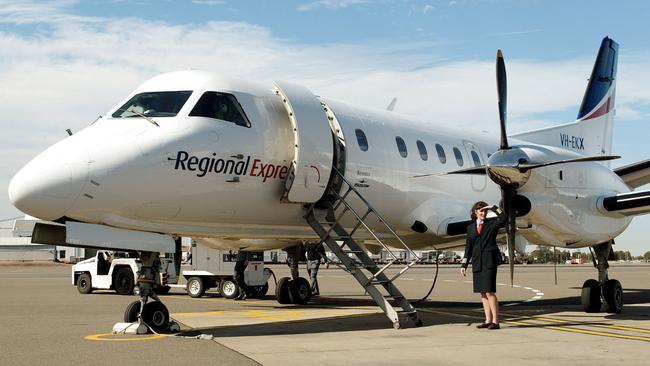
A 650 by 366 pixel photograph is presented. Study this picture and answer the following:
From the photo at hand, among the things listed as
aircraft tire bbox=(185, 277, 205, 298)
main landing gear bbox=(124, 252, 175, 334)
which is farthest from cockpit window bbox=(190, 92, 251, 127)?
Answer: aircraft tire bbox=(185, 277, 205, 298)

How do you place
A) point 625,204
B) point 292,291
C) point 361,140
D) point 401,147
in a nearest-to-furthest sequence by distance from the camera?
point 361,140, point 625,204, point 401,147, point 292,291

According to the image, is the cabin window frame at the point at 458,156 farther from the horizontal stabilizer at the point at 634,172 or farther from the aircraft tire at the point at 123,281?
the aircraft tire at the point at 123,281

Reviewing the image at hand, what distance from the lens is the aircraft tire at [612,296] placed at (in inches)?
527

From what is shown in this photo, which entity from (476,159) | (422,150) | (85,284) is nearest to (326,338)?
(422,150)

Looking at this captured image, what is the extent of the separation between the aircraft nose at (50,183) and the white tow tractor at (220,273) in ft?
33.6

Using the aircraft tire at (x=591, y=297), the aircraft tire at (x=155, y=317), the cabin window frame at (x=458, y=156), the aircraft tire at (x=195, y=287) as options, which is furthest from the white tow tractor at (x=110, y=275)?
the aircraft tire at (x=591, y=297)

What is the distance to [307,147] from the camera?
1114 cm

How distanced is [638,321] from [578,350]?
4.44 meters

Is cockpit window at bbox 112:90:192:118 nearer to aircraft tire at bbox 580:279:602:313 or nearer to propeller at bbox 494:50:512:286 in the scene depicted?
propeller at bbox 494:50:512:286

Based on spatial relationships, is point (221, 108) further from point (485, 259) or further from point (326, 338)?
point (485, 259)

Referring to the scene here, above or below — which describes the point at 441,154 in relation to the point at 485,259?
above

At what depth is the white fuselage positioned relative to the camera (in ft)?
29.7

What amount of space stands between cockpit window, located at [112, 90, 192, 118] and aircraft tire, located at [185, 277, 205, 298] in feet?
32.6

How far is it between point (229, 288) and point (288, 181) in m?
8.77
